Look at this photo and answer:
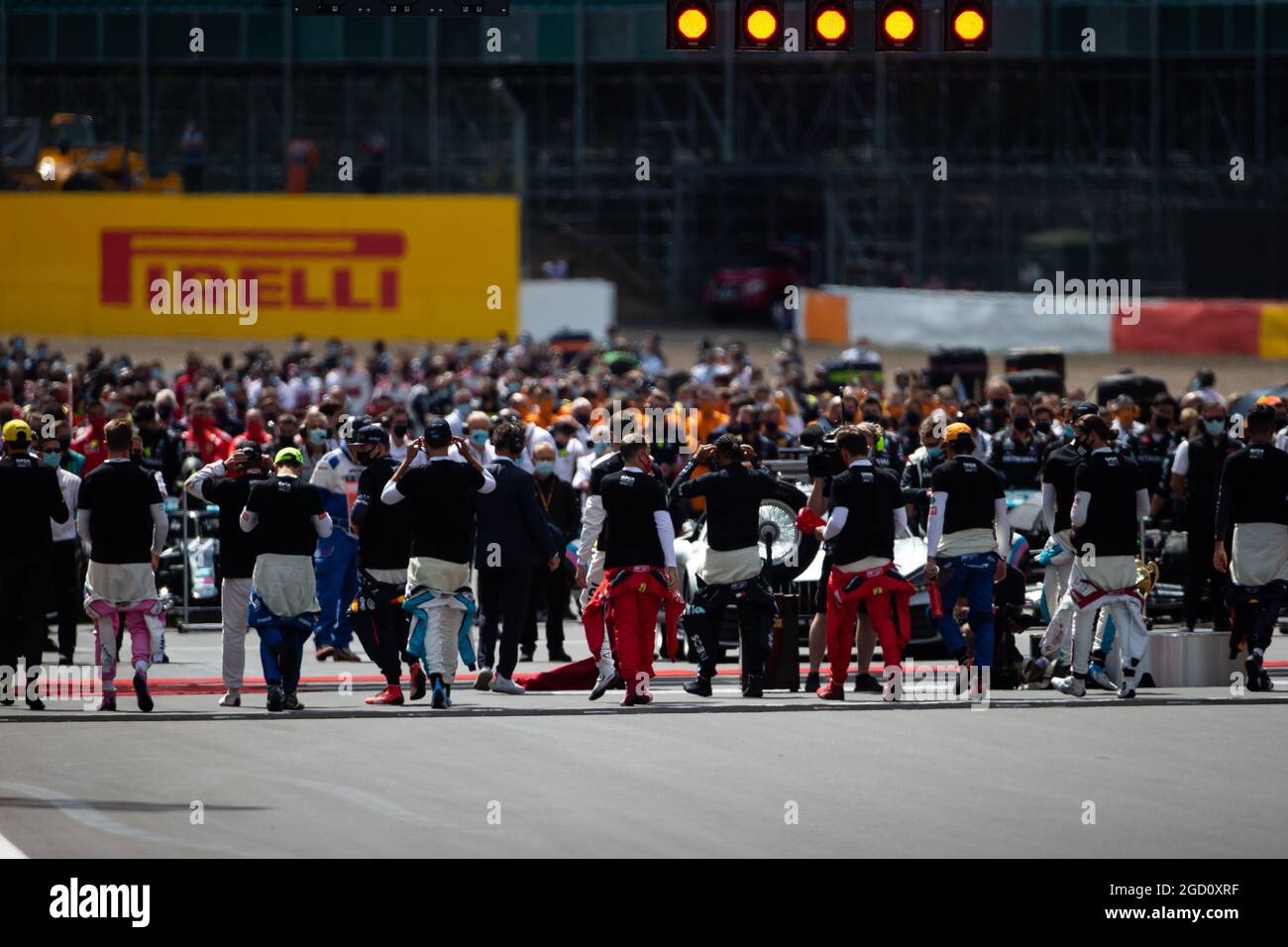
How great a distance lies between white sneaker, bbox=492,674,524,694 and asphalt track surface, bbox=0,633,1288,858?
191 millimetres

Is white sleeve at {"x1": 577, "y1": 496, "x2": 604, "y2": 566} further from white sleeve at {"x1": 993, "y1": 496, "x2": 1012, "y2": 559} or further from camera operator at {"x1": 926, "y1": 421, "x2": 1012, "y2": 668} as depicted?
white sleeve at {"x1": 993, "y1": 496, "x2": 1012, "y2": 559}

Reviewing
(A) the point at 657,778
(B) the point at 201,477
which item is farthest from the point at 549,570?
(A) the point at 657,778

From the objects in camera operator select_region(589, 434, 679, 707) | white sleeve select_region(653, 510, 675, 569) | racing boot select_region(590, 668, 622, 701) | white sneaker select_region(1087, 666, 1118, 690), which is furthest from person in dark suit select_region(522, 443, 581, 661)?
white sneaker select_region(1087, 666, 1118, 690)

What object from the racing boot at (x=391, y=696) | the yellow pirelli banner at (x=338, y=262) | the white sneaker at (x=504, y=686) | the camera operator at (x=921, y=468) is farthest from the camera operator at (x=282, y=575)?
the yellow pirelli banner at (x=338, y=262)

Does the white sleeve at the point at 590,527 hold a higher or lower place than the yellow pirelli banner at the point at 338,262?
lower

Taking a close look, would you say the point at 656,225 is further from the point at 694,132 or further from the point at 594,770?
the point at 594,770

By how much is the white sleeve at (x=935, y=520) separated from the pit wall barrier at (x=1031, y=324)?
99.0ft

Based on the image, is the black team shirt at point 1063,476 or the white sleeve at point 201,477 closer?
the white sleeve at point 201,477

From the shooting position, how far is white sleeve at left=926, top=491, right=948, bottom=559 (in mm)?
13781

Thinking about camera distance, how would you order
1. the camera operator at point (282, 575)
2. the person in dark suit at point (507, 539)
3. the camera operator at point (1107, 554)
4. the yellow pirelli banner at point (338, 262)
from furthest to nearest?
the yellow pirelli banner at point (338, 262)
the person in dark suit at point (507, 539)
the camera operator at point (1107, 554)
the camera operator at point (282, 575)

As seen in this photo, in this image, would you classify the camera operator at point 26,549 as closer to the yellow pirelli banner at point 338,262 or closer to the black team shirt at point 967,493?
the black team shirt at point 967,493

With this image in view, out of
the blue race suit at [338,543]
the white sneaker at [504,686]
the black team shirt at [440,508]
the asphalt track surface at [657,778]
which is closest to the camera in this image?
the asphalt track surface at [657,778]

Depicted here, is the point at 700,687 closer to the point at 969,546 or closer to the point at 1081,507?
the point at 969,546

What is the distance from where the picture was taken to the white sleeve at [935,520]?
45.2 ft
